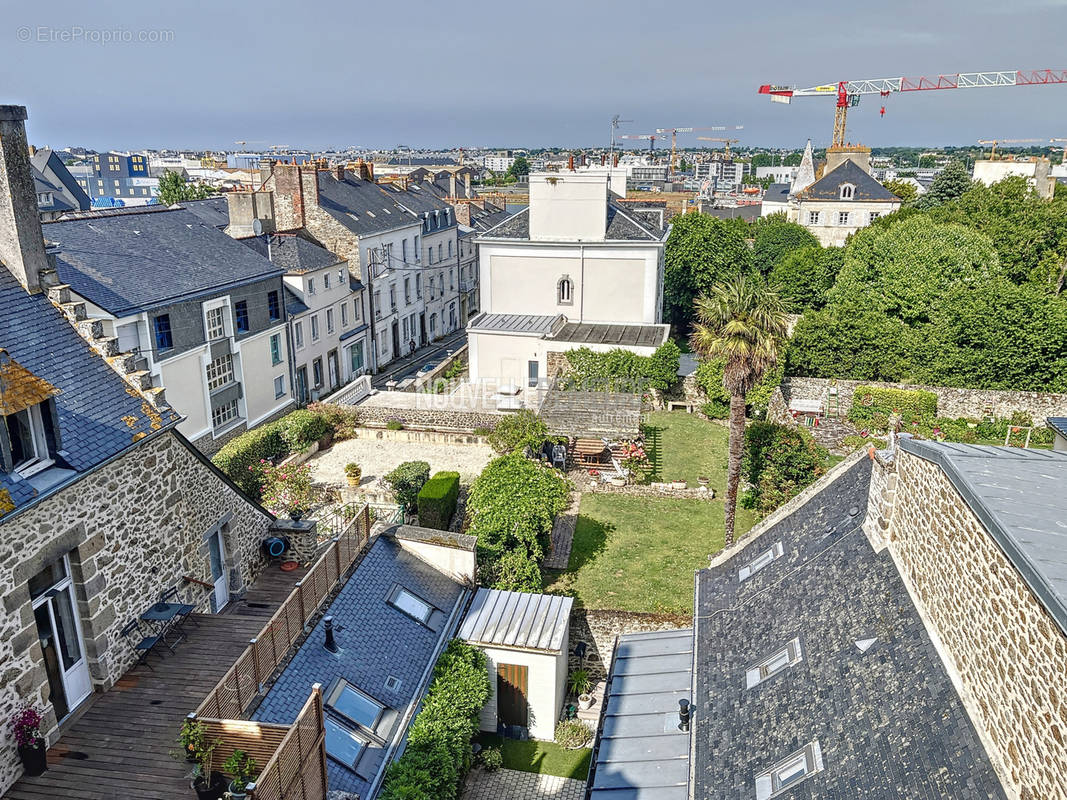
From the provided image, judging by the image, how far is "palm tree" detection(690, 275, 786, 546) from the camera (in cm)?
2089

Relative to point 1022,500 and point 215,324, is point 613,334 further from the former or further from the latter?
point 1022,500

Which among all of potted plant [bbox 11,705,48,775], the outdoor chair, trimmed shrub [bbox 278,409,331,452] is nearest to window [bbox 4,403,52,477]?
potted plant [bbox 11,705,48,775]

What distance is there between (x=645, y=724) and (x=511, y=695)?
3738 millimetres

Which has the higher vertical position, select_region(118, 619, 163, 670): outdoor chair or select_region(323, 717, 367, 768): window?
select_region(118, 619, 163, 670): outdoor chair

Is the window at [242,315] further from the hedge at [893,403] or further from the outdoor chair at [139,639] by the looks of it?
the hedge at [893,403]

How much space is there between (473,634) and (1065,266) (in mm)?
50353

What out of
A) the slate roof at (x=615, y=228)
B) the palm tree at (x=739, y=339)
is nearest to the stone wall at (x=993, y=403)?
the slate roof at (x=615, y=228)

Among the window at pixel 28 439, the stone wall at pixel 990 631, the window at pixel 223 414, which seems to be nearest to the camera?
the stone wall at pixel 990 631

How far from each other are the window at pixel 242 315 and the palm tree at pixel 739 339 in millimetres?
20232

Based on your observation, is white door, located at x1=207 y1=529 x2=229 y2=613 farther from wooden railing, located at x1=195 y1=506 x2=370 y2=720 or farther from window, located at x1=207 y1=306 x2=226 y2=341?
window, located at x1=207 y1=306 x2=226 y2=341

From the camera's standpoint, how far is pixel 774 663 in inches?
462

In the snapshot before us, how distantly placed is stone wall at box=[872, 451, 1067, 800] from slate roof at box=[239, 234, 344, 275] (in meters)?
33.1

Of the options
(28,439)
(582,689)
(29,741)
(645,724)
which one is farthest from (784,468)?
(29,741)

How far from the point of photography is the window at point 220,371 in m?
30.0
